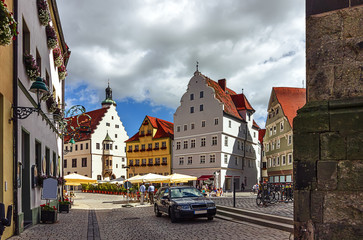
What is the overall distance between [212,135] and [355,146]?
48.0 meters

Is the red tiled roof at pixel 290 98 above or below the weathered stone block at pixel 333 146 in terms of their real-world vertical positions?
above

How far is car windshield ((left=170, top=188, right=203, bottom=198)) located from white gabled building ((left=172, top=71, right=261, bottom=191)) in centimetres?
3489

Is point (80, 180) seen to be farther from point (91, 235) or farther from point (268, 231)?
point (268, 231)

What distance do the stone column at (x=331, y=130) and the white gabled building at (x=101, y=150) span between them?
70225 millimetres

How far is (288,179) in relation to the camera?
154ft

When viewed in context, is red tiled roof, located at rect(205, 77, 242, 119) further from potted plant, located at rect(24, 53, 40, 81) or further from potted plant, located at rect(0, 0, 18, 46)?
potted plant, located at rect(0, 0, 18, 46)

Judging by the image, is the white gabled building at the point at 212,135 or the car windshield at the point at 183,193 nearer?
the car windshield at the point at 183,193

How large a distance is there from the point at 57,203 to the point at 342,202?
59.5 feet

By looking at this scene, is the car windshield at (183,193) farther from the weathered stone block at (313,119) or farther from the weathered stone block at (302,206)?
the weathered stone block at (313,119)

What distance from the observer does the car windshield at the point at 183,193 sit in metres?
16.3

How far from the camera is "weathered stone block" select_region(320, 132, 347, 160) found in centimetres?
477

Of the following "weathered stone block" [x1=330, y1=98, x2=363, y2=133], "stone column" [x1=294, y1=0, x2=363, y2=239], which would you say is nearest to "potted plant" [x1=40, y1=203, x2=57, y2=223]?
"stone column" [x1=294, y1=0, x2=363, y2=239]

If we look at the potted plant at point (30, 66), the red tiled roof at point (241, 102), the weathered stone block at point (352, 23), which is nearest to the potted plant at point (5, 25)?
the potted plant at point (30, 66)

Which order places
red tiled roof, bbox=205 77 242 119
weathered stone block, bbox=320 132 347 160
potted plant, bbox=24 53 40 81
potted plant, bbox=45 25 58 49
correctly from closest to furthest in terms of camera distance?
weathered stone block, bbox=320 132 347 160
potted plant, bbox=24 53 40 81
potted plant, bbox=45 25 58 49
red tiled roof, bbox=205 77 242 119
